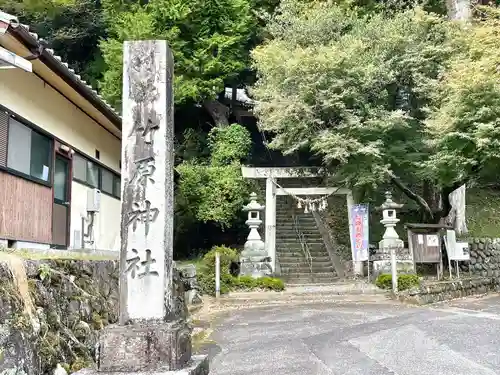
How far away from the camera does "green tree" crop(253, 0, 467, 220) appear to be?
15.9 meters

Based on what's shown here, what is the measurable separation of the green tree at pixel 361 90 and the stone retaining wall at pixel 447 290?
9.86 feet

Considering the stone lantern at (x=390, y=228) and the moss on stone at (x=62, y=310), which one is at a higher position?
the stone lantern at (x=390, y=228)

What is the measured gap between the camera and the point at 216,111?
23484 mm

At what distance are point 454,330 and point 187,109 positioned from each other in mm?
18501

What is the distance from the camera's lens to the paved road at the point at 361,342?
6441 mm

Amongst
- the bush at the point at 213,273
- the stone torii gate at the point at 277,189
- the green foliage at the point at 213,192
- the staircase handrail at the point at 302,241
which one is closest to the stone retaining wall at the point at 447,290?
the stone torii gate at the point at 277,189

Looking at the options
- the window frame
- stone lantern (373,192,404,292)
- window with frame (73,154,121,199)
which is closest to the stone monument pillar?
the window frame

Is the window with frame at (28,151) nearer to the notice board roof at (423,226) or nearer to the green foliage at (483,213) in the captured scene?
the notice board roof at (423,226)

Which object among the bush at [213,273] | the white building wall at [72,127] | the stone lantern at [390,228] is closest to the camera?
the white building wall at [72,127]

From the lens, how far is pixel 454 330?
8547 millimetres

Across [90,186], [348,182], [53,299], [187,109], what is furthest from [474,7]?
[53,299]

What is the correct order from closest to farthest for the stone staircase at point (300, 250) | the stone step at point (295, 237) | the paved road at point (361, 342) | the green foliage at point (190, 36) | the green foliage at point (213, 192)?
the paved road at point (361, 342) → the stone staircase at point (300, 250) → the green foliage at point (213, 192) → the green foliage at point (190, 36) → the stone step at point (295, 237)

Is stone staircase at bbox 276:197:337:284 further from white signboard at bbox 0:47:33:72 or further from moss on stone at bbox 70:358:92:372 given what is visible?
white signboard at bbox 0:47:33:72

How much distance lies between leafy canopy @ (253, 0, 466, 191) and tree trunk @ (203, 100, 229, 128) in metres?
5.56
